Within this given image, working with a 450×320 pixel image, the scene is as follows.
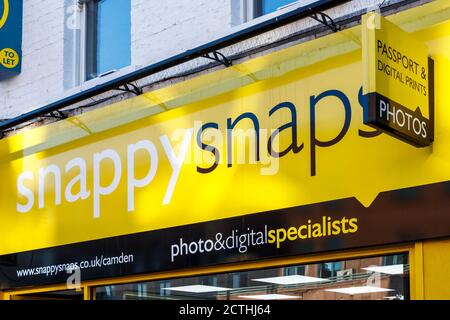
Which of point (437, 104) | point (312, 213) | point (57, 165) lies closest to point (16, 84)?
point (57, 165)

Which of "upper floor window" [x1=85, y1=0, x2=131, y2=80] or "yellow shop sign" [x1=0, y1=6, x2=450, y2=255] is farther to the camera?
"upper floor window" [x1=85, y1=0, x2=131, y2=80]

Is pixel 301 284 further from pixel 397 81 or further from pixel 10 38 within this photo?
pixel 10 38

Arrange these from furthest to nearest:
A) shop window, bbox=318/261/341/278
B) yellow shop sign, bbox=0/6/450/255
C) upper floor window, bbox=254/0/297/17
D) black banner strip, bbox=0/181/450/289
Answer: upper floor window, bbox=254/0/297/17, shop window, bbox=318/261/341/278, yellow shop sign, bbox=0/6/450/255, black banner strip, bbox=0/181/450/289

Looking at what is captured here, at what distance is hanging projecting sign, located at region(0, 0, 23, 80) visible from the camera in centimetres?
1145

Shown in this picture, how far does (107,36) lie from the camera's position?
1108 centimetres

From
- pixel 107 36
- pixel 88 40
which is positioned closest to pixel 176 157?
pixel 107 36

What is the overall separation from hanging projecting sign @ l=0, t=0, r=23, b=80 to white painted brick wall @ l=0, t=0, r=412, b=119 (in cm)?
8

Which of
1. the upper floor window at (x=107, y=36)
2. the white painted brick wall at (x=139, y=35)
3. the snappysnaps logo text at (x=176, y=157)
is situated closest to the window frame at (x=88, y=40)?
the upper floor window at (x=107, y=36)

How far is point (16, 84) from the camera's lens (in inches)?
454

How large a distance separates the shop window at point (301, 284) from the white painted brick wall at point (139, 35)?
214 cm

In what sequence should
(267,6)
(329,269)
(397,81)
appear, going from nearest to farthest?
(397,81) < (329,269) < (267,6)

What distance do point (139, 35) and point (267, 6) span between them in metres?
1.60

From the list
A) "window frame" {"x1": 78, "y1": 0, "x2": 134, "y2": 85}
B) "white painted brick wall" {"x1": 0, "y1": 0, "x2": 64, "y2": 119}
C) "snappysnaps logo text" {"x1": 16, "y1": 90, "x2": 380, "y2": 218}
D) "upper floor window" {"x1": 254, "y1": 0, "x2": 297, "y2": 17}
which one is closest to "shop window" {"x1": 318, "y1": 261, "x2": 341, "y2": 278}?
"snappysnaps logo text" {"x1": 16, "y1": 90, "x2": 380, "y2": 218}

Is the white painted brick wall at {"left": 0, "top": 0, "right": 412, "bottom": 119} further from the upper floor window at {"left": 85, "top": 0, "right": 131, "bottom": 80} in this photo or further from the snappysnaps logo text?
the snappysnaps logo text
